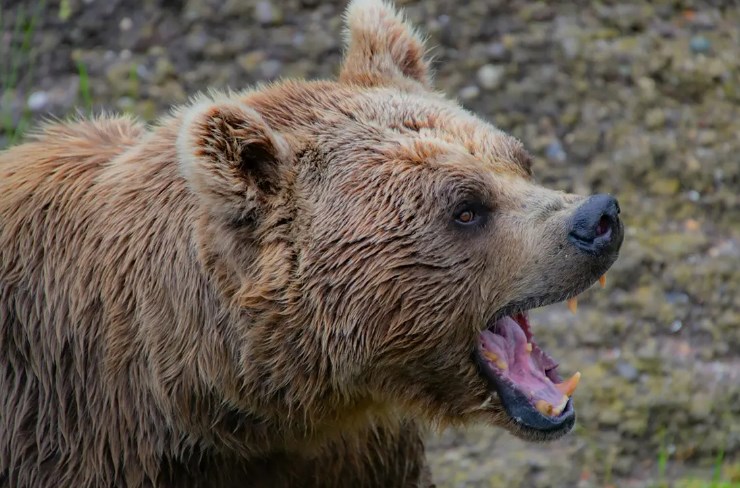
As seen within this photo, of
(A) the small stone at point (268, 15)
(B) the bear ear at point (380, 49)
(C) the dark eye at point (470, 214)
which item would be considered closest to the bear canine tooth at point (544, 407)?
(C) the dark eye at point (470, 214)

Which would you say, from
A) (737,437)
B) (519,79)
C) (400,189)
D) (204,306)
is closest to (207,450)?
(204,306)

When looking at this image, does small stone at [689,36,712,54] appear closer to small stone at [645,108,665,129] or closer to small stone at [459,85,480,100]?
small stone at [645,108,665,129]

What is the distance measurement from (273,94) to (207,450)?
1.39 m

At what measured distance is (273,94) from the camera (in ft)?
14.7

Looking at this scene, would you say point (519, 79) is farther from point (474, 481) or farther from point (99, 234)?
point (99, 234)

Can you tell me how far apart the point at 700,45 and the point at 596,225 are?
13.0ft

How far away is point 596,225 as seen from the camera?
405cm

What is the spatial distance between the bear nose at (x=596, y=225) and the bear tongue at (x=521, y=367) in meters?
0.50

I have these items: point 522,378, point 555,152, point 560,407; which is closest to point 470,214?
point 522,378

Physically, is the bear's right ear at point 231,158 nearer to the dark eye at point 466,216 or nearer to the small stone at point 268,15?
the dark eye at point 466,216

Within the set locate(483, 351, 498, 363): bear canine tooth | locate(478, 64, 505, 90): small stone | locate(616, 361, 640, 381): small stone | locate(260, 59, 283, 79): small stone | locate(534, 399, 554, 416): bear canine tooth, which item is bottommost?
locate(616, 361, 640, 381): small stone

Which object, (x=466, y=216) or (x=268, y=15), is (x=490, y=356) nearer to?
(x=466, y=216)

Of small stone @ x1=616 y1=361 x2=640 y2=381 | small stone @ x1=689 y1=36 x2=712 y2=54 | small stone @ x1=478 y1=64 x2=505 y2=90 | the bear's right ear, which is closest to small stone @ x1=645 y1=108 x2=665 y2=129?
small stone @ x1=689 y1=36 x2=712 y2=54

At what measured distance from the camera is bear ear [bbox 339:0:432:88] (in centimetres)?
480
